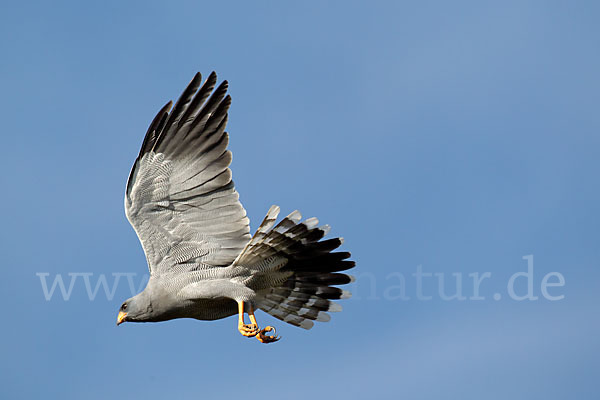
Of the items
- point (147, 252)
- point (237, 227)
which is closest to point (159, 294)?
point (147, 252)

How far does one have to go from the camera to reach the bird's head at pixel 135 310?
11539mm

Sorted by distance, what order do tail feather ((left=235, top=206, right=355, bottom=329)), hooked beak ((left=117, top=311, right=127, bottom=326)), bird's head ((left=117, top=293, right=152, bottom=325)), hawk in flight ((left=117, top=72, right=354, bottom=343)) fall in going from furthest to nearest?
hooked beak ((left=117, top=311, right=127, bottom=326)) < bird's head ((left=117, top=293, right=152, bottom=325)) < hawk in flight ((left=117, top=72, right=354, bottom=343)) < tail feather ((left=235, top=206, right=355, bottom=329))

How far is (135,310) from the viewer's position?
38.2ft

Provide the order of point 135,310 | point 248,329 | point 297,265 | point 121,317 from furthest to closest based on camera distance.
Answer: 1. point 121,317
2. point 135,310
3. point 297,265
4. point 248,329

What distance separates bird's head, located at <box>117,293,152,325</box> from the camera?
11.5 m

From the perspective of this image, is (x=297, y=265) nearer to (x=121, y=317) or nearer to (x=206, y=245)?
(x=206, y=245)

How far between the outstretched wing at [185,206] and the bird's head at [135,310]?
0.45m

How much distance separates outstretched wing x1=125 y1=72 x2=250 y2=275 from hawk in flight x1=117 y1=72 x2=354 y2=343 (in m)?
0.01

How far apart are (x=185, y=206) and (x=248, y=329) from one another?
1991 mm

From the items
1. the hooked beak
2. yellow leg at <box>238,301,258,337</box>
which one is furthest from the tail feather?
the hooked beak

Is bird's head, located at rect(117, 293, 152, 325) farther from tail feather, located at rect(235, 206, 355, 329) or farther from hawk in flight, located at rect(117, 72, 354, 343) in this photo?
tail feather, located at rect(235, 206, 355, 329)

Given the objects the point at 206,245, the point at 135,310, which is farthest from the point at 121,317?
the point at 206,245

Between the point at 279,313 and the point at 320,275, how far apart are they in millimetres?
833

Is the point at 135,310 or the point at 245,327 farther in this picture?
the point at 135,310
